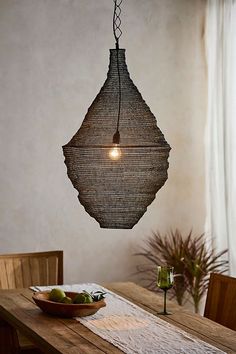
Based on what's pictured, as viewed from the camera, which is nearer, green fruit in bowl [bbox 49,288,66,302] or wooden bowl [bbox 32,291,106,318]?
wooden bowl [bbox 32,291,106,318]

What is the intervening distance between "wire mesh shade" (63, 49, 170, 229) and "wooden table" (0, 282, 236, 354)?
47cm

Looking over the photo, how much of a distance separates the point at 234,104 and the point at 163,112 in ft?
1.71

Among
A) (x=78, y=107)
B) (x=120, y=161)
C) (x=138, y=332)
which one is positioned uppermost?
(x=78, y=107)

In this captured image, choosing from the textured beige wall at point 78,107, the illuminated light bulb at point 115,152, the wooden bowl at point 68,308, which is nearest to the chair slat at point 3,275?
the textured beige wall at point 78,107

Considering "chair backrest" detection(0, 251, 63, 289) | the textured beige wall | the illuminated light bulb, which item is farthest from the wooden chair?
the illuminated light bulb

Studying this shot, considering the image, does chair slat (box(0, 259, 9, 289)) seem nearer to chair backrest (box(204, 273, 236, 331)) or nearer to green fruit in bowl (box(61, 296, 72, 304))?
green fruit in bowl (box(61, 296, 72, 304))

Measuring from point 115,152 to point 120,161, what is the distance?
0.14 ft

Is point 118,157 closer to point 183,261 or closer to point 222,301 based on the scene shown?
point 222,301

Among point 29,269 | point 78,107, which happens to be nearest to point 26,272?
point 29,269

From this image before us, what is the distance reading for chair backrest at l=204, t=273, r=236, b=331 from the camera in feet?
12.6

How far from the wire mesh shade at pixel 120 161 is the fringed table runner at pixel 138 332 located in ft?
1.35

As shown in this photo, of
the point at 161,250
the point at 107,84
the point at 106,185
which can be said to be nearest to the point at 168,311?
the point at 106,185

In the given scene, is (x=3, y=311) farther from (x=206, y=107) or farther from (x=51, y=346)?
(x=206, y=107)

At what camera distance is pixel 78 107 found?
5508mm
